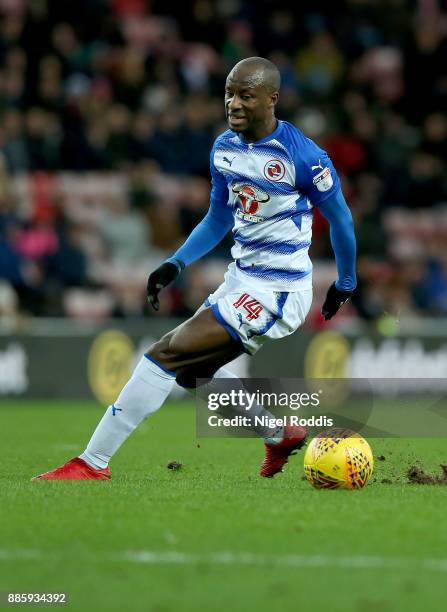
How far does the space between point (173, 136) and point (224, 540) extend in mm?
12904

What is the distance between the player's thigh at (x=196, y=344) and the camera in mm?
7207

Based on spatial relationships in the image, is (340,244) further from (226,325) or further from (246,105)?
(246,105)

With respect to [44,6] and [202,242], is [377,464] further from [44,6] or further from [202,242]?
[44,6]

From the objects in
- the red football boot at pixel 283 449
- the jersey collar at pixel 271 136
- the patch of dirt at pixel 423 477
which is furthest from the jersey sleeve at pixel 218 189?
the patch of dirt at pixel 423 477

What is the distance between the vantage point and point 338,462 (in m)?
7.18

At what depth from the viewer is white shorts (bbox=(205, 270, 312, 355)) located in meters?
7.25

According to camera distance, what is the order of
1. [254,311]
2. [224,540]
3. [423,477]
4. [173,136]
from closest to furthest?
[224,540]
[254,311]
[423,477]
[173,136]

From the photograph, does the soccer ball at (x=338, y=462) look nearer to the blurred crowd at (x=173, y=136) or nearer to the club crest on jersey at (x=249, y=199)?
the club crest on jersey at (x=249, y=199)

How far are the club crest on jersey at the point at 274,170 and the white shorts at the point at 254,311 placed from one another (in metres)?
0.62

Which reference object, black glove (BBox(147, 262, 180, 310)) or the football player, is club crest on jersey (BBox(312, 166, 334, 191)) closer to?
the football player

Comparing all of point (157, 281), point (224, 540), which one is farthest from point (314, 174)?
point (224, 540)

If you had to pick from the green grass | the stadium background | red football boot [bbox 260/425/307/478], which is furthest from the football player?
the stadium background

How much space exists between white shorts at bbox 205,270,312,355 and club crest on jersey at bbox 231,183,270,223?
365 mm

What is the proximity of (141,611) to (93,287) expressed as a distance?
12212 millimetres
